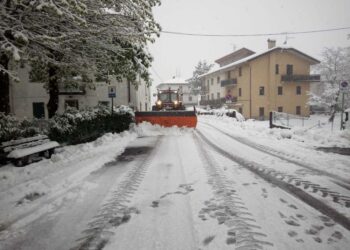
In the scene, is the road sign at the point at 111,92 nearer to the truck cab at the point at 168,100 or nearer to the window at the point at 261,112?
the truck cab at the point at 168,100

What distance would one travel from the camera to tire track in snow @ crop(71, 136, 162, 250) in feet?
10.6

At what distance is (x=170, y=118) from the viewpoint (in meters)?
14.8

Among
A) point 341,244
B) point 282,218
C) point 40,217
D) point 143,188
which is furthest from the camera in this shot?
point 143,188

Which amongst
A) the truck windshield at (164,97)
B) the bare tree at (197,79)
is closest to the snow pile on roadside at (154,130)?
the truck windshield at (164,97)

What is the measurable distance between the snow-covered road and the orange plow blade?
696 cm

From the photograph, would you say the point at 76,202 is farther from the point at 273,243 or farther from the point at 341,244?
the point at 341,244

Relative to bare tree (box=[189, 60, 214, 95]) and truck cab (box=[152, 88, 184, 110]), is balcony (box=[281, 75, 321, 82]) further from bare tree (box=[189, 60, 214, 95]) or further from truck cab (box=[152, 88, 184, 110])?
bare tree (box=[189, 60, 214, 95])

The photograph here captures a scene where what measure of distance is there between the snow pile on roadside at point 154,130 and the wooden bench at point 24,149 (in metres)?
6.08

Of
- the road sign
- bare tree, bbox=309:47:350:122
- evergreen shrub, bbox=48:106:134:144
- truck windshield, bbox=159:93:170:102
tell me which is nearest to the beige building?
bare tree, bbox=309:47:350:122

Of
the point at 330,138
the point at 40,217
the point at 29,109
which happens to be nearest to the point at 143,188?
the point at 40,217

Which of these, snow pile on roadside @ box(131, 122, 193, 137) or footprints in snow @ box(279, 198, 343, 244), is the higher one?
snow pile on roadside @ box(131, 122, 193, 137)

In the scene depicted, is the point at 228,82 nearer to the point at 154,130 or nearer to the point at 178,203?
the point at 154,130

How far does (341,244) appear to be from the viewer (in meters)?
3.10

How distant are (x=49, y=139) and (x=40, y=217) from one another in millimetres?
5170
